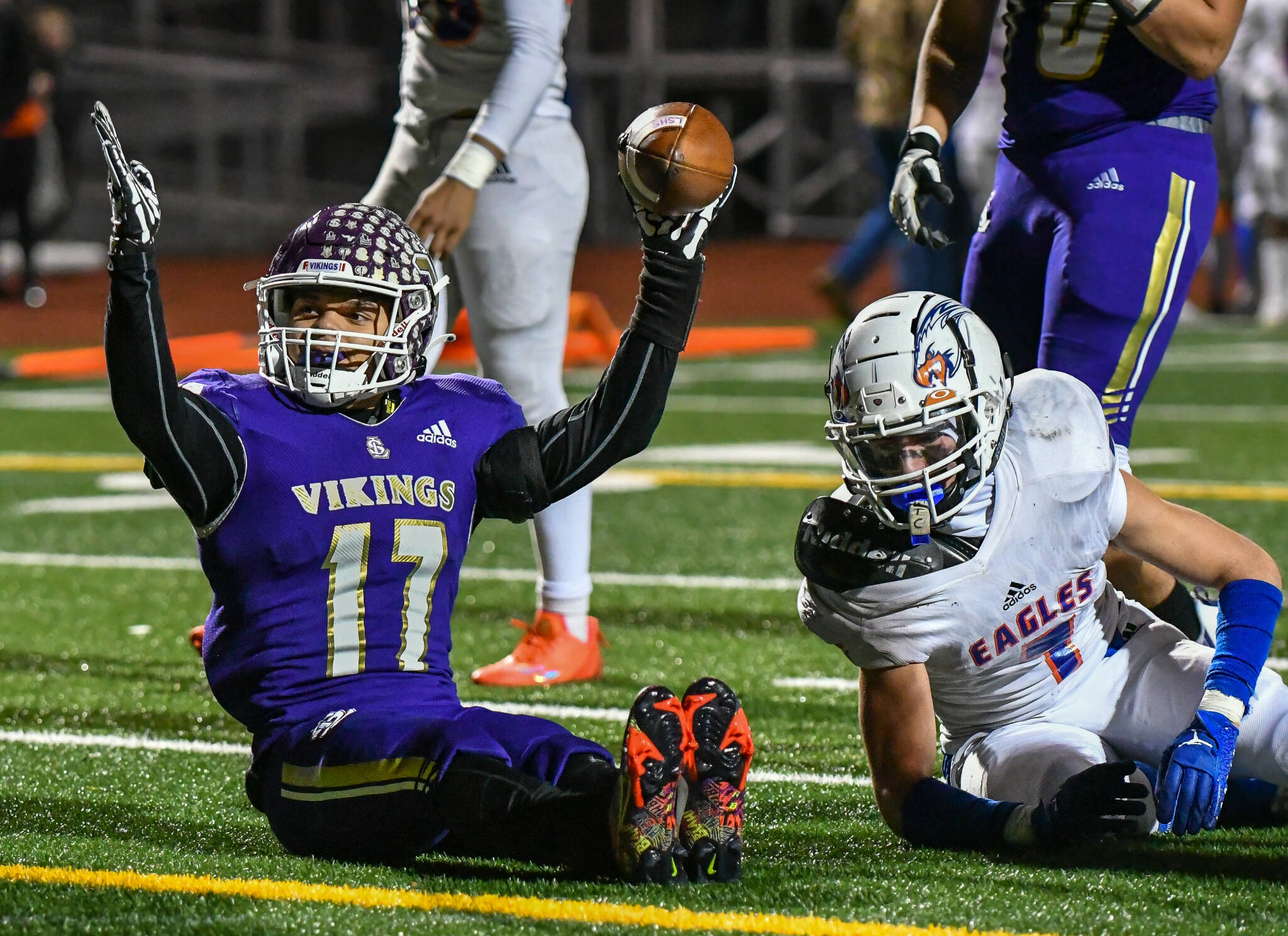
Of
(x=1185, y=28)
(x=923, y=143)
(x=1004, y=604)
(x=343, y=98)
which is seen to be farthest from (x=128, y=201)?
(x=343, y=98)

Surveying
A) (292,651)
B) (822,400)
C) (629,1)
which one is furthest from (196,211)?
(292,651)

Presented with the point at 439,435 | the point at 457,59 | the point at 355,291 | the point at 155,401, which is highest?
the point at 457,59

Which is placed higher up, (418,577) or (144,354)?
(144,354)

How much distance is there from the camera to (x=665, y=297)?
3.03 meters

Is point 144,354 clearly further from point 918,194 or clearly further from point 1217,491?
point 1217,491

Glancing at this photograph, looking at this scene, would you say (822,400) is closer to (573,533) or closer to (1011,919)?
(573,533)

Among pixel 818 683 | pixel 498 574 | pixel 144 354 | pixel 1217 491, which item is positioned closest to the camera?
pixel 144 354

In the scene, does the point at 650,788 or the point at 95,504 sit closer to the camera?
the point at 650,788

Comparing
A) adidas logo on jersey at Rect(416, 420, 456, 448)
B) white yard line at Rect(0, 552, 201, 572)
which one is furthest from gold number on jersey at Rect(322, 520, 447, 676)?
white yard line at Rect(0, 552, 201, 572)

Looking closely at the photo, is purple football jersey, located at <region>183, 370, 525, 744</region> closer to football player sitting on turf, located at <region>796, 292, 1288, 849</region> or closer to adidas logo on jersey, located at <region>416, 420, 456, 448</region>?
adidas logo on jersey, located at <region>416, 420, 456, 448</region>

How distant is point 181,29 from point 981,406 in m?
18.7

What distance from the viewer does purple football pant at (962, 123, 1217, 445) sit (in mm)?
3797

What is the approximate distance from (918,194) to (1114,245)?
40 centimetres

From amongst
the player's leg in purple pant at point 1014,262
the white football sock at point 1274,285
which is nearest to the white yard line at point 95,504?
the player's leg in purple pant at point 1014,262
